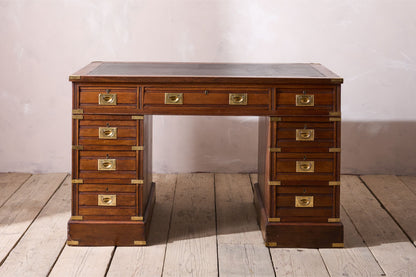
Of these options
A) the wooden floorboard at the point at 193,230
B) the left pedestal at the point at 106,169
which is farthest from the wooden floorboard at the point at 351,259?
the left pedestal at the point at 106,169

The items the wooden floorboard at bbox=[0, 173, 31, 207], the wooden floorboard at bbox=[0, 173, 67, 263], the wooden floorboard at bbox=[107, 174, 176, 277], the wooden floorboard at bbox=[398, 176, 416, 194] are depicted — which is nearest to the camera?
the wooden floorboard at bbox=[107, 174, 176, 277]

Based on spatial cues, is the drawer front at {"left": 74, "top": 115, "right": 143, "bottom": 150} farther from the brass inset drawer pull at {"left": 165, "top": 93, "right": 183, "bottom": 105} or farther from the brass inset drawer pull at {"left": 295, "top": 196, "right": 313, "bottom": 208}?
the brass inset drawer pull at {"left": 295, "top": 196, "right": 313, "bottom": 208}

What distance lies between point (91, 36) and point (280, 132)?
1768mm

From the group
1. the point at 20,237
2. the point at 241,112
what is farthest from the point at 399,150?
the point at 20,237

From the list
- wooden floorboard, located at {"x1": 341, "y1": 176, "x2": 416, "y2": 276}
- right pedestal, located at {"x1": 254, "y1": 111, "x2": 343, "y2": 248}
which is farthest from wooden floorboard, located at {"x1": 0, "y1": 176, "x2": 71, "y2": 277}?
wooden floorboard, located at {"x1": 341, "y1": 176, "x2": 416, "y2": 276}

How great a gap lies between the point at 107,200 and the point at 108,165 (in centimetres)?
17

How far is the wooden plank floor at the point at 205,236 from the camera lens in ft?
9.07

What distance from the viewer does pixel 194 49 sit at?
416 cm

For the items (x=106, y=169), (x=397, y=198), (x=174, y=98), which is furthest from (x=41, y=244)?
(x=397, y=198)

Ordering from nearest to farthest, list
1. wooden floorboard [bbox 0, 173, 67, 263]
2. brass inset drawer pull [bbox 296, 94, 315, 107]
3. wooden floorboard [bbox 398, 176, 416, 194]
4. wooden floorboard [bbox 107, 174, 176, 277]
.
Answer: wooden floorboard [bbox 107, 174, 176, 277] → brass inset drawer pull [bbox 296, 94, 315, 107] → wooden floorboard [bbox 0, 173, 67, 263] → wooden floorboard [bbox 398, 176, 416, 194]

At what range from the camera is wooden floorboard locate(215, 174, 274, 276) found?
278cm

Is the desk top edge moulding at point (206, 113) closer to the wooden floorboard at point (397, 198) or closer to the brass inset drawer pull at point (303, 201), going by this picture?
the brass inset drawer pull at point (303, 201)

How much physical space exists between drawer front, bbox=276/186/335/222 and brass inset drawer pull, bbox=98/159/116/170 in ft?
2.63

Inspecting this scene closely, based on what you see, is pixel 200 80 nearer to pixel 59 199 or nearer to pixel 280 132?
pixel 280 132
